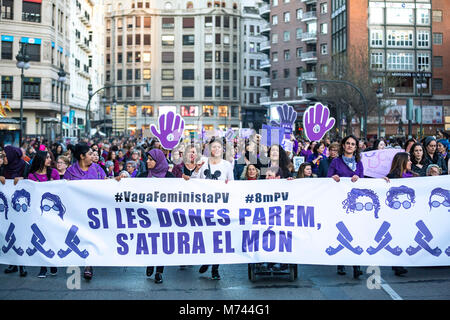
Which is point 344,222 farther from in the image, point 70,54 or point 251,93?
point 251,93

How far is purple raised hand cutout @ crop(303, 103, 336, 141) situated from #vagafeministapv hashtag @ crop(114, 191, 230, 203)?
332 inches

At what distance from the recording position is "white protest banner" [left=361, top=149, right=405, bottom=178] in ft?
33.7

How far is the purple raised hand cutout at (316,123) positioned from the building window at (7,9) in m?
35.5

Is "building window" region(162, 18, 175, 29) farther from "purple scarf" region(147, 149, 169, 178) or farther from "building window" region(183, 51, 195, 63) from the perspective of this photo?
"purple scarf" region(147, 149, 169, 178)

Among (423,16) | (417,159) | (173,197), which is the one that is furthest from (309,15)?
(173,197)

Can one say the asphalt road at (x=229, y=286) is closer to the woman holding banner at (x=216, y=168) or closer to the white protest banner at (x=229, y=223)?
the white protest banner at (x=229, y=223)

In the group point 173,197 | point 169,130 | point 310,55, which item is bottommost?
point 173,197

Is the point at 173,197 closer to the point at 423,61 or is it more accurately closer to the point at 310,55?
the point at 423,61

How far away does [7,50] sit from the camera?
44.3m

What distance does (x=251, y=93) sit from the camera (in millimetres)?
97562

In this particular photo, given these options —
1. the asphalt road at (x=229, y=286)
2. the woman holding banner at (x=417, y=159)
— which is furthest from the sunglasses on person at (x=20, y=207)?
the woman holding banner at (x=417, y=159)

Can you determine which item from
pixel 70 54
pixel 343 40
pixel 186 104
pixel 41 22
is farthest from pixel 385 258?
pixel 186 104

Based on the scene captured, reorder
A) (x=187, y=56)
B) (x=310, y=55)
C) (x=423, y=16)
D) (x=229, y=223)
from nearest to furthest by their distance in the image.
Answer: (x=229, y=223) → (x=423, y=16) → (x=310, y=55) → (x=187, y=56)

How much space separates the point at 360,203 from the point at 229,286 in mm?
1990
